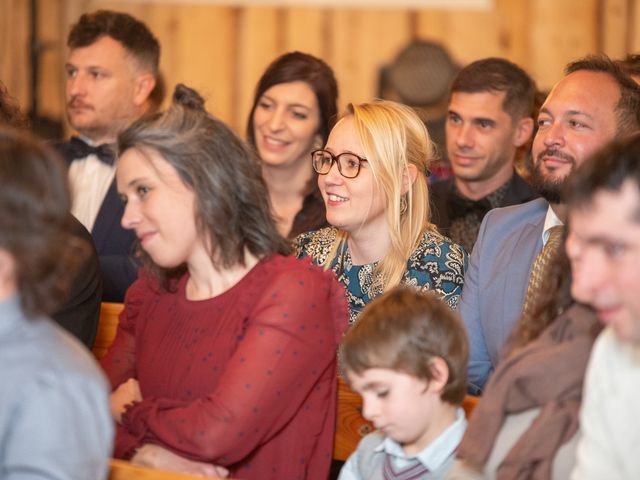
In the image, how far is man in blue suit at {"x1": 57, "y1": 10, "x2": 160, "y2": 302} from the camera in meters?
A: 3.87

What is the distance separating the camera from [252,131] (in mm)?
3916

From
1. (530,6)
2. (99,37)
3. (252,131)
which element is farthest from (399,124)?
(530,6)

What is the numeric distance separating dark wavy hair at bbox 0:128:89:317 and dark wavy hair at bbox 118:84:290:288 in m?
0.54

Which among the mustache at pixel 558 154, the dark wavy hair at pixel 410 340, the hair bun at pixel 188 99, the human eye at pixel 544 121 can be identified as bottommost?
the dark wavy hair at pixel 410 340

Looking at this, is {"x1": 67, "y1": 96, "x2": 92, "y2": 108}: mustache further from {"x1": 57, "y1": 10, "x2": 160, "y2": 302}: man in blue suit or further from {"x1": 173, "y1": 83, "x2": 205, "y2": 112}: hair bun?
{"x1": 173, "y1": 83, "x2": 205, "y2": 112}: hair bun

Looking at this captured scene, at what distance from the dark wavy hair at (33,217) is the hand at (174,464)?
546mm

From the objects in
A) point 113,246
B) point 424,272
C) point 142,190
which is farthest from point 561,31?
point 142,190

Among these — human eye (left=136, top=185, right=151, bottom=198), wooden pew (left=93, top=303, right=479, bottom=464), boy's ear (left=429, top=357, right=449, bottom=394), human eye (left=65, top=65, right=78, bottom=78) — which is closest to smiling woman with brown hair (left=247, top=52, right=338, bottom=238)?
human eye (left=65, top=65, right=78, bottom=78)

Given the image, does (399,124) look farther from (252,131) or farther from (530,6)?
(530,6)

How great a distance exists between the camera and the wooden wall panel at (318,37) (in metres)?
5.81

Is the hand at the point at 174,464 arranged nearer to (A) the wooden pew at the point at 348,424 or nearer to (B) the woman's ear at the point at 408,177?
(A) the wooden pew at the point at 348,424

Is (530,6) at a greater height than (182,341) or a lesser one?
greater

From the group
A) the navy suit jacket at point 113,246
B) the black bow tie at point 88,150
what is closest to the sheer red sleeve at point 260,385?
the navy suit jacket at point 113,246

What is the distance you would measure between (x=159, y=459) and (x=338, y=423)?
0.48 meters
